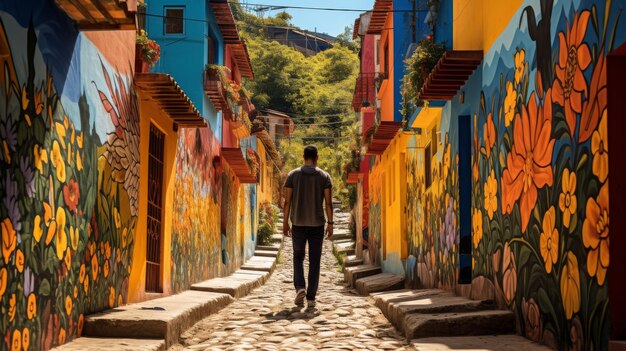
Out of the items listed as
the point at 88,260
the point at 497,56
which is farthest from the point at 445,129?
the point at 88,260

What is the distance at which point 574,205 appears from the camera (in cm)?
509

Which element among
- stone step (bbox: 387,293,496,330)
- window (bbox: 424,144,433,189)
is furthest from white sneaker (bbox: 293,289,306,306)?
window (bbox: 424,144,433,189)

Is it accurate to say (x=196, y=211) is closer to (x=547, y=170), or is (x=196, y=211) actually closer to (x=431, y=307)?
(x=431, y=307)

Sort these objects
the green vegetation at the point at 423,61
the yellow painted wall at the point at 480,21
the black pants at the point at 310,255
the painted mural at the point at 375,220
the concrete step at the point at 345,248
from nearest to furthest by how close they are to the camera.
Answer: the yellow painted wall at the point at 480,21, the black pants at the point at 310,255, the green vegetation at the point at 423,61, the painted mural at the point at 375,220, the concrete step at the point at 345,248

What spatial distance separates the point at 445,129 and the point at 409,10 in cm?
557

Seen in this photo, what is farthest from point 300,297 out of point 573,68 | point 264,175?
point 264,175

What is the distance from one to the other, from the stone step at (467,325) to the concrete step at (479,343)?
0.57ft

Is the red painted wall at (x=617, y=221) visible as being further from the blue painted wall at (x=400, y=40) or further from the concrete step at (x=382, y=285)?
the blue painted wall at (x=400, y=40)

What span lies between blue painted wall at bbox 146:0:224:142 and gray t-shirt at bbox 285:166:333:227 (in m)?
6.44

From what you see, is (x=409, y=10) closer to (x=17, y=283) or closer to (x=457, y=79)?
(x=457, y=79)

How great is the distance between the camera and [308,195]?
9.71 meters

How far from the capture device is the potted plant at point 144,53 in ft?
32.3

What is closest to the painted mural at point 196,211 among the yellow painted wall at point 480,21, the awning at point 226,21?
the awning at point 226,21

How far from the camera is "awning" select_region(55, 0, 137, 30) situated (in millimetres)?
6410
